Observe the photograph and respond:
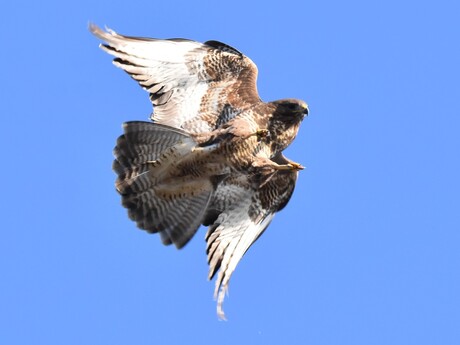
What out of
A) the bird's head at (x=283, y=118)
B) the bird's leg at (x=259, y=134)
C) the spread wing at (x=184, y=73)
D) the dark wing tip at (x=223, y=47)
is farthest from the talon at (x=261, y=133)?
the dark wing tip at (x=223, y=47)

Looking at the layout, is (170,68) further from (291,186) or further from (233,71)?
(291,186)

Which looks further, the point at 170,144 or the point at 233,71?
the point at 233,71

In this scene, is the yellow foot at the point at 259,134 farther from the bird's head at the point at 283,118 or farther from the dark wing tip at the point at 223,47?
the dark wing tip at the point at 223,47

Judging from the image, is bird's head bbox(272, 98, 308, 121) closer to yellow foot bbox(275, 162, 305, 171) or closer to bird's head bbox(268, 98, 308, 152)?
bird's head bbox(268, 98, 308, 152)

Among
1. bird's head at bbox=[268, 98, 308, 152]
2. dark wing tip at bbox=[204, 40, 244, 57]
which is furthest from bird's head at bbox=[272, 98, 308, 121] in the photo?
dark wing tip at bbox=[204, 40, 244, 57]

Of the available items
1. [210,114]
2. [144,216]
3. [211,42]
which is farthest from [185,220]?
[211,42]

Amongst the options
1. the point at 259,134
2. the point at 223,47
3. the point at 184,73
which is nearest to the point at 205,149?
the point at 259,134
